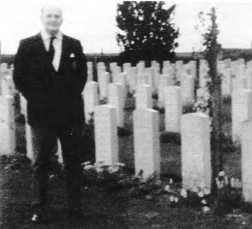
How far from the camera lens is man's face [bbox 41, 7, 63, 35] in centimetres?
521

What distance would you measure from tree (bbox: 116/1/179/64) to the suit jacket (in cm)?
1111

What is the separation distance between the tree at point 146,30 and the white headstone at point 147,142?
32.4ft

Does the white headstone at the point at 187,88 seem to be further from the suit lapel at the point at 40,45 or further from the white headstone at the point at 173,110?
the suit lapel at the point at 40,45

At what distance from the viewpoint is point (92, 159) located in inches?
293

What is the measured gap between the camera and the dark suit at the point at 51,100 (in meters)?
5.28

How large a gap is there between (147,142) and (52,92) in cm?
159

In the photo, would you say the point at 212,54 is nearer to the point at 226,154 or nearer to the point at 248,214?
the point at 248,214

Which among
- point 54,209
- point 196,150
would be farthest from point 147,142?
point 54,209

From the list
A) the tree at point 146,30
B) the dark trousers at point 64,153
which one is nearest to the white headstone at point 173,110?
the dark trousers at point 64,153

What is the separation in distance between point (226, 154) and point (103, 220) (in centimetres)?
297

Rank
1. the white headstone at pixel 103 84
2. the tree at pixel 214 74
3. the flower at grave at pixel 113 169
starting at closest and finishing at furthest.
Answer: the tree at pixel 214 74
the flower at grave at pixel 113 169
the white headstone at pixel 103 84

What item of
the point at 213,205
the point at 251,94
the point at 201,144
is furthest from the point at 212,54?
the point at 251,94

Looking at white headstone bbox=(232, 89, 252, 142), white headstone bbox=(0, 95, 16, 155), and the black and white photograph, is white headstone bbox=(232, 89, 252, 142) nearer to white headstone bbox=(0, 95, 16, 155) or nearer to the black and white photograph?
the black and white photograph

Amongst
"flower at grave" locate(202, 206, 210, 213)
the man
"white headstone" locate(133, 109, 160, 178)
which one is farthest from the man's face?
"flower at grave" locate(202, 206, 210, 213)
